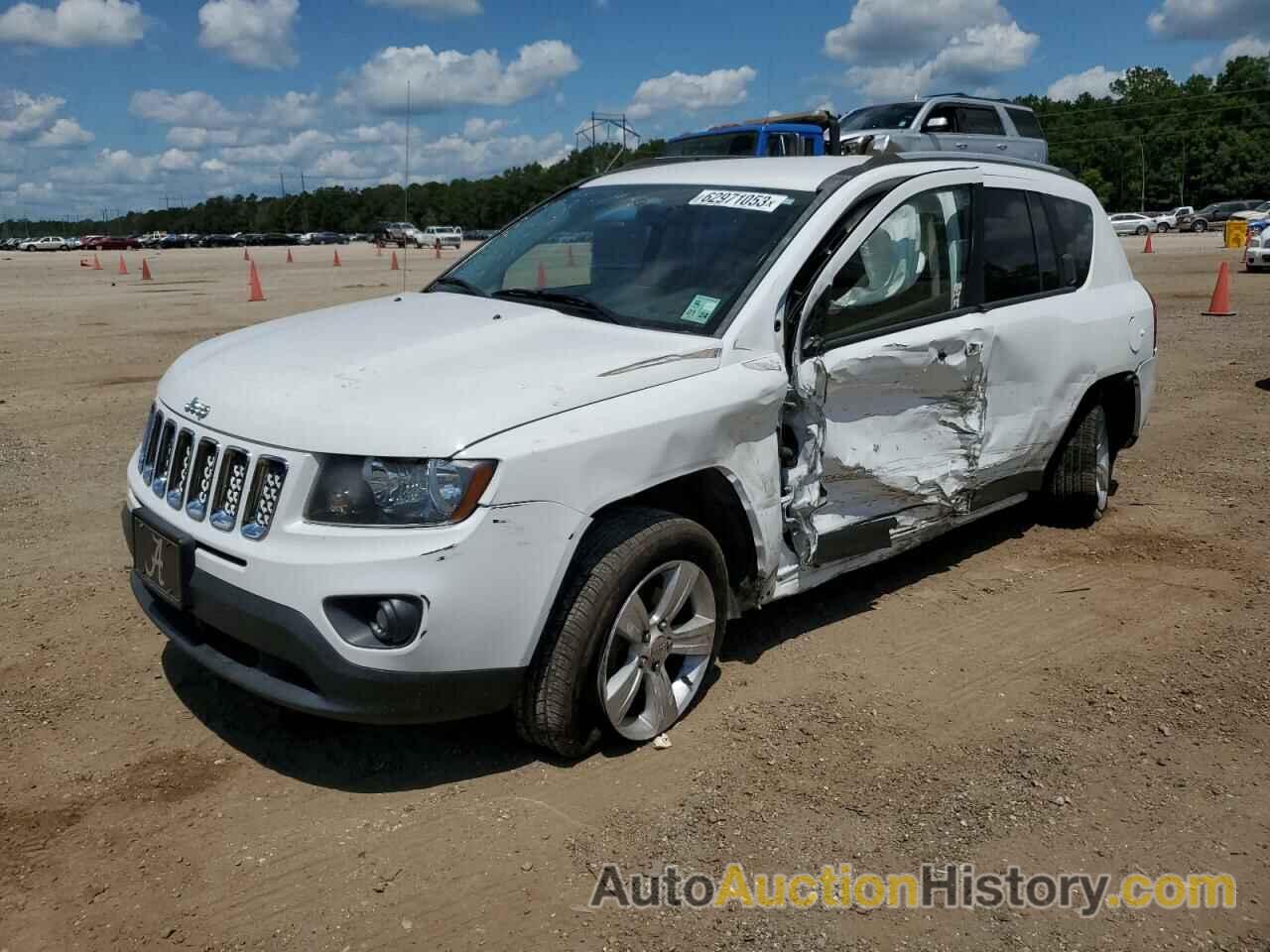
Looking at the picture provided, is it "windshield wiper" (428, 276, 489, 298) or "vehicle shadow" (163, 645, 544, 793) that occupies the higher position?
"windshield wiper" (428, 276, 489, 298)

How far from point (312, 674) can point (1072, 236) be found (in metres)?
4.41

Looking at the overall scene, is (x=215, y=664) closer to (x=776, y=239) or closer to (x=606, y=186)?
(x=776, y=239)

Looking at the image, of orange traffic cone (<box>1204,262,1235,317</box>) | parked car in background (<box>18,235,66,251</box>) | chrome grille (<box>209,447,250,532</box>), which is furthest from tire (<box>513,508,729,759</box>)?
parked car in background (<box>18,235,66,251</box>)

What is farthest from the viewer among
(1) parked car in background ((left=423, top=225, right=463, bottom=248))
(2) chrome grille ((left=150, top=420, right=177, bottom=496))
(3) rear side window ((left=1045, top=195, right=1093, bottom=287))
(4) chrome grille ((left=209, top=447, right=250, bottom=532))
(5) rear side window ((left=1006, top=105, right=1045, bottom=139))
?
(1) parked car in background ((left=423, top=225, right=463, bottom=248))

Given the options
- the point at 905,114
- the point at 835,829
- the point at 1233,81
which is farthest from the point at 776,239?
the point at 1233,81

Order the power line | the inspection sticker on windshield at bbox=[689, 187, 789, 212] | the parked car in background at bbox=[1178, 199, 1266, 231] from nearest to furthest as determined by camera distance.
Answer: the inspection sticker on windshield at bbox=[689, 187, 789, 212] < the parked car in background at bbox=[1178, 199, 1266, 231] < the power line

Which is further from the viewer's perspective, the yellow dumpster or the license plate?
the yellow dumpster

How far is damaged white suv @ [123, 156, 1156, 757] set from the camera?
294 centimetres

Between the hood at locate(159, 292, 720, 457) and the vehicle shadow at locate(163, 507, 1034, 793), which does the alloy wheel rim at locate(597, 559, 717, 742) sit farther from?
the hood at locate(159, 292, 720, 457)

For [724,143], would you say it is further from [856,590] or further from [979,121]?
[856,590]

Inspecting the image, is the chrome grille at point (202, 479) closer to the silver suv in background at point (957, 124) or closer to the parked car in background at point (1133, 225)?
the silver suv in background at point (957, 124)

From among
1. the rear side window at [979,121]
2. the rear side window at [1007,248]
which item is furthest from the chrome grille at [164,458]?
the rear side window at [979,121]

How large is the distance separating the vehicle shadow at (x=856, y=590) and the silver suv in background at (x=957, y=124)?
9.66m

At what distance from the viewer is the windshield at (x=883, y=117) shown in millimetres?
15336
